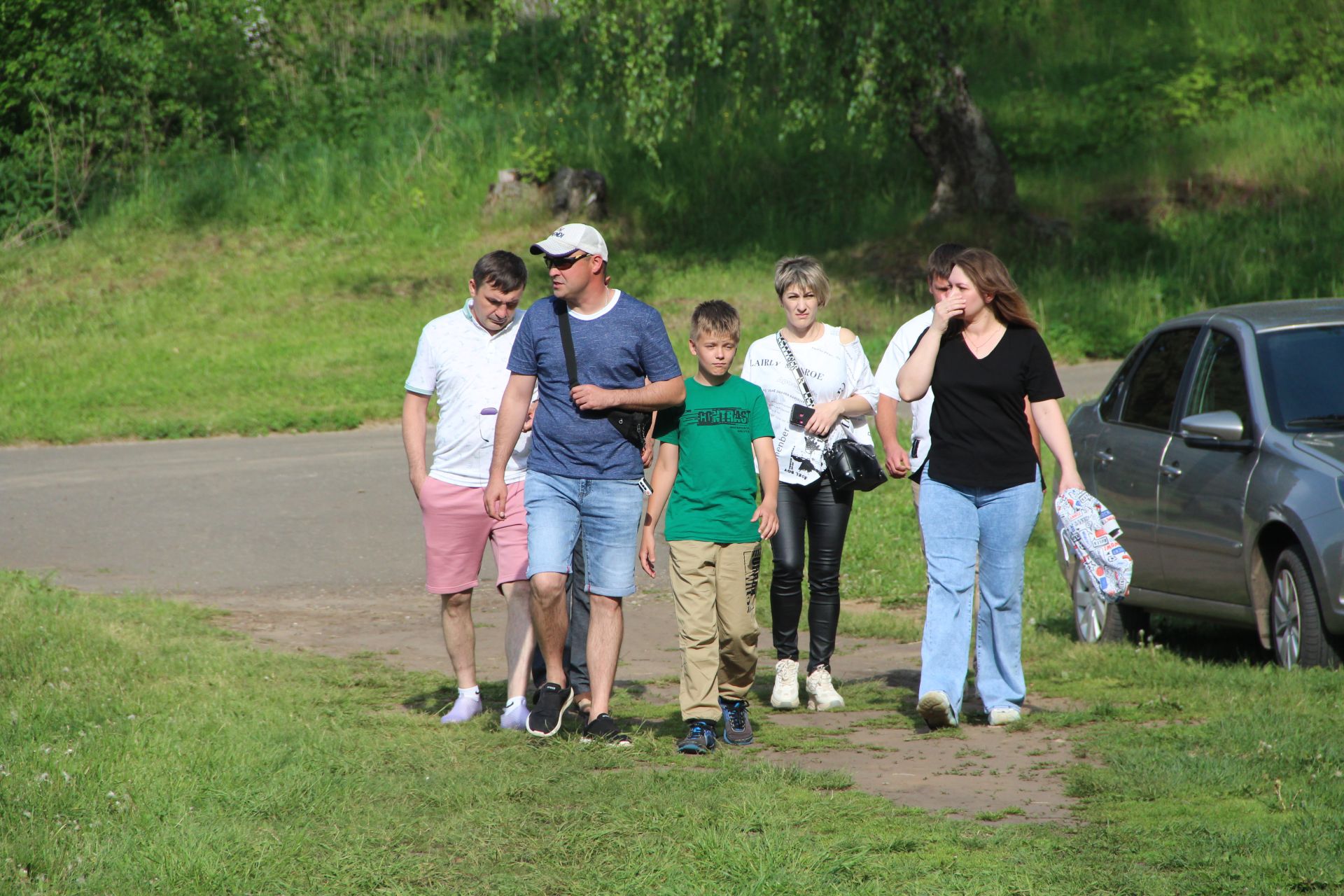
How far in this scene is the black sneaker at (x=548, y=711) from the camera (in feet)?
21.0

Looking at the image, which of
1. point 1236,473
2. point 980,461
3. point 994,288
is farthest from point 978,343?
point 1236,473

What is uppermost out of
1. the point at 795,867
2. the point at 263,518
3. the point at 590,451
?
the point at 590,451

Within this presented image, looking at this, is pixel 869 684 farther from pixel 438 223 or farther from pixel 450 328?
pixel 438 223

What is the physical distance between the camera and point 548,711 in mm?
6473

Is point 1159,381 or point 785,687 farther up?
point 1159,381

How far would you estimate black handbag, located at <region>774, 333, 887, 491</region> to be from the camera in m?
7.09

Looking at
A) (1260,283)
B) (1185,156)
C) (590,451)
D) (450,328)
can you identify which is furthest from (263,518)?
(1185,156)

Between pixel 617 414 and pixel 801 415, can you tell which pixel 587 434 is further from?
pixel 801 415

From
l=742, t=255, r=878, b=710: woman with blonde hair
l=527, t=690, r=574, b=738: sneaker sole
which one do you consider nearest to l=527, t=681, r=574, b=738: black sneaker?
l=527, t=690, r=574, b=738: sneaker sole

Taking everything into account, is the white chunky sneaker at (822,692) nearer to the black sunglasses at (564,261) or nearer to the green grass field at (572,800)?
the green grass field at (572,800)

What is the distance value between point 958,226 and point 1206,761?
17561 millimetres

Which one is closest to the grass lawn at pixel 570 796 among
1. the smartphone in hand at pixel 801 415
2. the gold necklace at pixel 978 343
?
the smartphone in hand at pixel 801 415

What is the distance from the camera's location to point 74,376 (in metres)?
19.0

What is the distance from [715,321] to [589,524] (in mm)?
964
